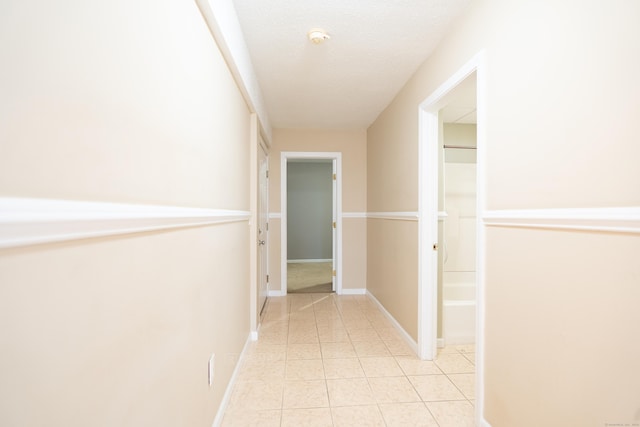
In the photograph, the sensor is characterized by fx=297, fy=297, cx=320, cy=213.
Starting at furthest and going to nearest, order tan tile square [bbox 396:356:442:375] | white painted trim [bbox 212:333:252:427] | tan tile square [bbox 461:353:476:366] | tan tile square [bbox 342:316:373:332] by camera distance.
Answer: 1. tan tile square [bbox 342:316:373:332]
2. tan tile square [bbox 461:353:476:366]
3. tan tile square [bbox 396:356:442:375]
4. white painted trim [bbox 212:333:252:427]

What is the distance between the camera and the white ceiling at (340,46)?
1.77 metres

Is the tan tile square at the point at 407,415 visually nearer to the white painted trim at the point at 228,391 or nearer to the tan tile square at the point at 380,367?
the tan tile square at the point at 380,367

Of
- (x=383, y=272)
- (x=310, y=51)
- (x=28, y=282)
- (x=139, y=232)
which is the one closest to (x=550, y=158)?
(x=139, y=232)

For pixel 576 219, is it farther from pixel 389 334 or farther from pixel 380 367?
pixel 389 334

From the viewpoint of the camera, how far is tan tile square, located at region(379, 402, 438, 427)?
1705 mm

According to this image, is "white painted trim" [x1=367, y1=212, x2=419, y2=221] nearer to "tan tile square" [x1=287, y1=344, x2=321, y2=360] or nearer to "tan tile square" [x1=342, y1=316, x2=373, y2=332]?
"tan tile square" [x1=342, y1=316, x2=373, y2=332]

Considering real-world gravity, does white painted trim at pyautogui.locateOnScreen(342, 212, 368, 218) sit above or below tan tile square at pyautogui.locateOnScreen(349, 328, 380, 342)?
above

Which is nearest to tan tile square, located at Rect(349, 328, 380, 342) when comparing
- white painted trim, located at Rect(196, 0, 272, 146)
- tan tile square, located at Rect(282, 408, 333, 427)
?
tan tile square, located at Rect(282, 408, 333, 427)

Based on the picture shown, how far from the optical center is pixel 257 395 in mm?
1950

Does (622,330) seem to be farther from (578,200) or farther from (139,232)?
(139,232)

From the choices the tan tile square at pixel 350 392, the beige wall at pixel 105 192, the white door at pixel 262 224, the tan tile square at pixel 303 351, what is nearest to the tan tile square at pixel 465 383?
the tan tile square at pixel 350 392

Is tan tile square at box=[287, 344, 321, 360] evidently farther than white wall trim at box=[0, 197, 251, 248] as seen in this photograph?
Yes

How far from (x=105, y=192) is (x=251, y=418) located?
1633 millimetres

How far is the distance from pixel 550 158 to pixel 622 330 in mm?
637
